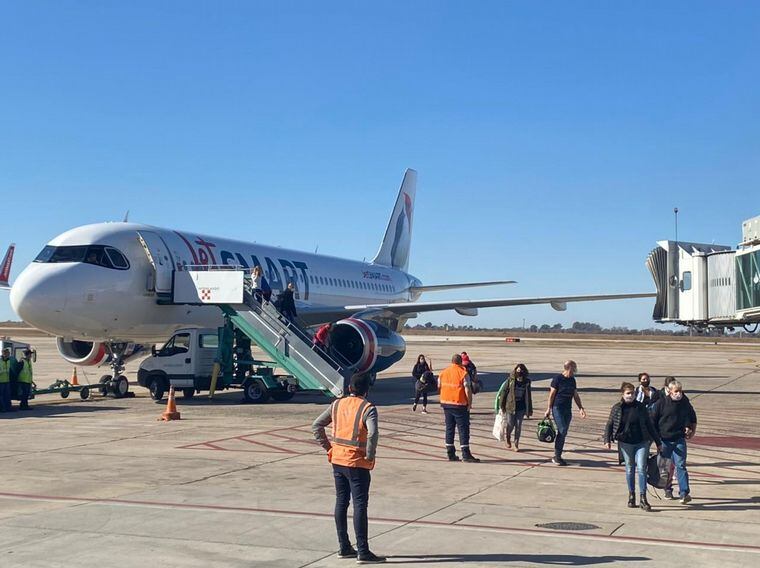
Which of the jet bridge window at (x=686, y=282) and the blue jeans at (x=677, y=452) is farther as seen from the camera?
the jet bridge window at (x=686, y=282)

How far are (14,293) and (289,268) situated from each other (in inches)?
425

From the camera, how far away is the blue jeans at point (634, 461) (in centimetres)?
960

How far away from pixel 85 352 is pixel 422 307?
1044 cm

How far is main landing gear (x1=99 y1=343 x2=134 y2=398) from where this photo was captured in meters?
23.7

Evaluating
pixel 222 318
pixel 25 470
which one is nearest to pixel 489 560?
pixel 25 470

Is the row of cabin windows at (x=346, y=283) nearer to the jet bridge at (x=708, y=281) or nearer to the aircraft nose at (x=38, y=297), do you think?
the aircraft nose at (x=38, y=297)

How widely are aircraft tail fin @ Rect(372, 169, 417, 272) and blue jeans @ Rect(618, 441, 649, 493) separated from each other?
33.6 metres

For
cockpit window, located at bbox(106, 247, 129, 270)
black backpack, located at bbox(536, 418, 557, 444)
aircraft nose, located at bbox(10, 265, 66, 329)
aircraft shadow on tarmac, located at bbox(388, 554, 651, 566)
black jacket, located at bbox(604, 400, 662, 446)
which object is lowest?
aircraft shadow on tarmac, located at bbox(388, 554, 651, 566)

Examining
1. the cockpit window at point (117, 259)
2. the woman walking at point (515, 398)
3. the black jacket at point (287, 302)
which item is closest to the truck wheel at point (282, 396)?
the black jacket at point (287, 302)

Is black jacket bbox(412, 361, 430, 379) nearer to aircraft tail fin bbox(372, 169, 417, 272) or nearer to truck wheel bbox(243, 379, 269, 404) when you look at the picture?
truck wheel bbox(243, 379, 269, 404)

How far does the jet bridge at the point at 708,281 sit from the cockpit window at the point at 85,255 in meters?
13.0

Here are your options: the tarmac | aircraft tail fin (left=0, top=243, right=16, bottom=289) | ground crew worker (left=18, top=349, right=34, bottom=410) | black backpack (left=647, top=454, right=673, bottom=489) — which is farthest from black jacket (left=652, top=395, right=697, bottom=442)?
aircraft tail fin (left=0, top=243, right=16, bottom=289)

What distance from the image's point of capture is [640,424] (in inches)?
384

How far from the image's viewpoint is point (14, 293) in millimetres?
20922
